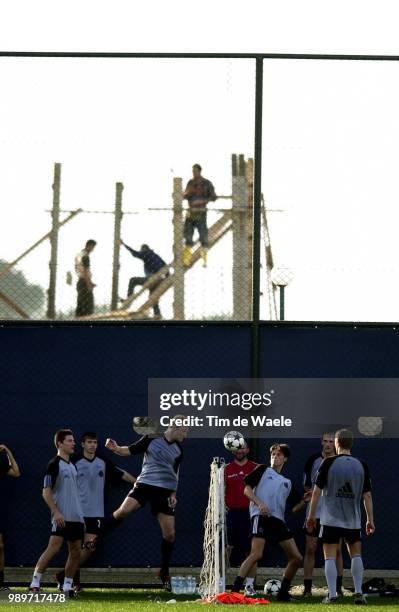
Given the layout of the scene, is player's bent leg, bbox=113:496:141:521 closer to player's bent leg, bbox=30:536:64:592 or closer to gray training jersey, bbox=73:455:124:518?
gray training jersey, bbox=73:455:124:518

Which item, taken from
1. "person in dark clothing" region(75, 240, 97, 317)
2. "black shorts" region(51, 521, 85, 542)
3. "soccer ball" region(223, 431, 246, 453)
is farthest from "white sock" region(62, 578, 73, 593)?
"person in dark clothing" region(75, 240, 97, 317)

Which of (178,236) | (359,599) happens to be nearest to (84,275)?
(178,236)

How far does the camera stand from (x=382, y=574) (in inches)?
678

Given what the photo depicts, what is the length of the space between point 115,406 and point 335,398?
2.51 metres

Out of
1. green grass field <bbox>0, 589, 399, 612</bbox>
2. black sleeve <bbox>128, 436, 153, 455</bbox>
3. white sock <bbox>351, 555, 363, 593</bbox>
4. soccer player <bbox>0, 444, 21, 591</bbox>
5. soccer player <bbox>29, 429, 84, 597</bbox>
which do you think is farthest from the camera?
soccer player <bbox>0, 444, 21, 591</bbox>

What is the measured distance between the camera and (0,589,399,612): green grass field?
46.9 feet

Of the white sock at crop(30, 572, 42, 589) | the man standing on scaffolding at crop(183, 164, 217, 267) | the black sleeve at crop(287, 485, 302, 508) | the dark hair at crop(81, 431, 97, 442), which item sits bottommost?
the white sock at crop(30, 572, 42, 589)

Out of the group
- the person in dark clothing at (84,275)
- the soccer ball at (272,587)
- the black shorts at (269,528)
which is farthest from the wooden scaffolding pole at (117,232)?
the soccer ball at (272,587)

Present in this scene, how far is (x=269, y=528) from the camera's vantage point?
16234mm

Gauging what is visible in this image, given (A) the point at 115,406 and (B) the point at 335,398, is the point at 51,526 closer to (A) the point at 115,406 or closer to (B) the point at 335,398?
(A) the point at 115,406

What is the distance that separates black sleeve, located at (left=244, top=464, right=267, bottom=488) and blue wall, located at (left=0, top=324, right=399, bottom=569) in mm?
1179

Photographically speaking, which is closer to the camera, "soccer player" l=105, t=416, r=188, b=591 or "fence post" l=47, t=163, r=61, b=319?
"soccer player" l=105, t=416, r=188, b=591

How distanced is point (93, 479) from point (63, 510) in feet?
3.74

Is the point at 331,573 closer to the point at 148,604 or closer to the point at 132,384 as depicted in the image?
the point at 148,604
